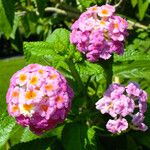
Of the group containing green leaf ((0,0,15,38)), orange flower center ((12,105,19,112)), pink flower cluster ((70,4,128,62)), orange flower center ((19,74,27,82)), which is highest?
pink flower cluster ((70,4,128,62))

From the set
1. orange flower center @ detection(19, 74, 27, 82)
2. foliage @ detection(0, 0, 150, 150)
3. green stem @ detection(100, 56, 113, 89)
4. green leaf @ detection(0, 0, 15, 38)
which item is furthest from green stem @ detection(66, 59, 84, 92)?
green leaf @ detection(0, 0, 15, 38)

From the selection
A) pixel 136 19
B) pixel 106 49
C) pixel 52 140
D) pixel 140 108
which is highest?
pixel 106 49

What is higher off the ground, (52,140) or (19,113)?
(19,113)

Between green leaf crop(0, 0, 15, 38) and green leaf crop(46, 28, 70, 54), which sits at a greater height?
green leaf crop(46, 28, 70, 54)

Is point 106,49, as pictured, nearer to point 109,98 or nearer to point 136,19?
point 109,98

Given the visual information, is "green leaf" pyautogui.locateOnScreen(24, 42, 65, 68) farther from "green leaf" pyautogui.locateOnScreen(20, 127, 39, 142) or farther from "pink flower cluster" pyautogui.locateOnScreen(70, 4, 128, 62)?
"green leaf" pyautogui.locateOnScreen(20, 127, 39, 142)

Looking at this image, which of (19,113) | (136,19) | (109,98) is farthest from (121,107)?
(136,19)
